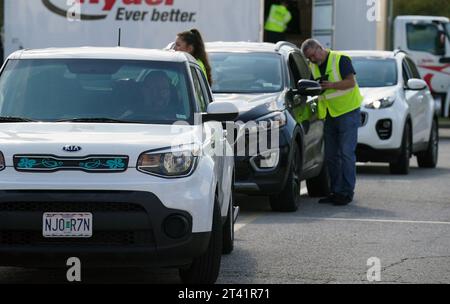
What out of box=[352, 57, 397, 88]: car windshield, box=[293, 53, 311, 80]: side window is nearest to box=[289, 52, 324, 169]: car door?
box=[293, 53, 311, 80]: side window

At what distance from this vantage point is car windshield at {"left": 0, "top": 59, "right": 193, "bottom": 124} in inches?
356

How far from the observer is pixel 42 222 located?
7.87 metres

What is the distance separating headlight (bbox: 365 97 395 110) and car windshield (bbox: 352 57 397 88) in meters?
0.61

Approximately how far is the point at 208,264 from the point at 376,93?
10472mm

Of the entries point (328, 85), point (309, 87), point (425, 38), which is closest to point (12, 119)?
point (309, 87)

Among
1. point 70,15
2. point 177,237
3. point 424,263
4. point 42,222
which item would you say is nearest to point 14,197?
point 42,222

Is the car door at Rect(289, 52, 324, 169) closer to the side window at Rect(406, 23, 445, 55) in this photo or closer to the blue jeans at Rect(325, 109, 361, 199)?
the blue jeans at Rect(325, 109, 361, 199)

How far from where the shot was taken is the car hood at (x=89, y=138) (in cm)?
805

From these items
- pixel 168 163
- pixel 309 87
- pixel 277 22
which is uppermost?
pixel 168 163

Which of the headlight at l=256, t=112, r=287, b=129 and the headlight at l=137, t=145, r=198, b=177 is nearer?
the headlight at l=137, t=145, r=198, b=177

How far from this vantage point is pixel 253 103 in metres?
13.3

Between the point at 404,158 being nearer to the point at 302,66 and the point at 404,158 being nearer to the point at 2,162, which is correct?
the point at 302,66

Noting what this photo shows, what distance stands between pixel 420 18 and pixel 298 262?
23000 mm
